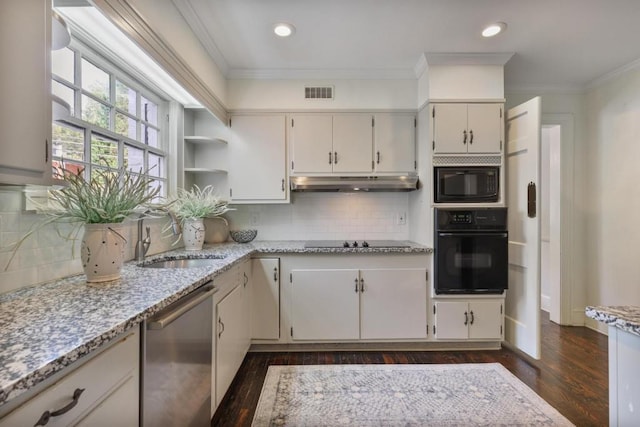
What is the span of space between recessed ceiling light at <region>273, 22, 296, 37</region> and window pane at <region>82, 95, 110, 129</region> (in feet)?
4.21

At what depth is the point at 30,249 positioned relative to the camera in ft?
3.99

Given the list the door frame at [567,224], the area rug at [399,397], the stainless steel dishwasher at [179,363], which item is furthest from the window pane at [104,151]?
the door frame at [567,224]

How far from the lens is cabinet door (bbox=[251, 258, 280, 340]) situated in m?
2.51

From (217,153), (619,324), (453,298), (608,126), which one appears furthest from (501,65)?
(217,153)

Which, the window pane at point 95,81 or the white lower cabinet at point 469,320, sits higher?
the window pane at point 95,81

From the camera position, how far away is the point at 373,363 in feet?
7.72

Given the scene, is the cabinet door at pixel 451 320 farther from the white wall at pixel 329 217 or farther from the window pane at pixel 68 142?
the window pane at pixel 68 142

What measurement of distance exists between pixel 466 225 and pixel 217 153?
2453 millimetres

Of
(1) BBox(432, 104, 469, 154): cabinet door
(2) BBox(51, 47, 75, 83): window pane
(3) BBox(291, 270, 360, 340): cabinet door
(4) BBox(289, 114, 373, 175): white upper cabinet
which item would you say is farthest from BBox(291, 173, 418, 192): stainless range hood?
(2) BBox(51, 47, 75, 83): window pane

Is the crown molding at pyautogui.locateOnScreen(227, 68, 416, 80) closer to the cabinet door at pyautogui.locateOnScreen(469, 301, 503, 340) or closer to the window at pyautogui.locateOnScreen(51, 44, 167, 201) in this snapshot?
the window at pyautogui.locateOnScreen(51, 44, 167, 201)

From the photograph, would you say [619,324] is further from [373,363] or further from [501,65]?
[501,65]

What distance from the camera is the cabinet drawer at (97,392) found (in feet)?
1.96

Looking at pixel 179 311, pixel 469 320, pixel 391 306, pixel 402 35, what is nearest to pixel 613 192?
pixel 469 320

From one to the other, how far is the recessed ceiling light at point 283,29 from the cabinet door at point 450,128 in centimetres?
137
